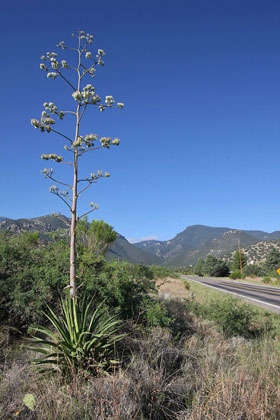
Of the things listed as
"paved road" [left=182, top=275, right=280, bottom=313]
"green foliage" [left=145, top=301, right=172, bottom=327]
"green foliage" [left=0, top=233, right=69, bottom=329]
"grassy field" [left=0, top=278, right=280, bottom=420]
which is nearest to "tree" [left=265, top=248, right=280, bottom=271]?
"paved road" [left=182, top=275, right=280, bottom=313]

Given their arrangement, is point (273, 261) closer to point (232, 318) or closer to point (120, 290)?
point (232, 318)

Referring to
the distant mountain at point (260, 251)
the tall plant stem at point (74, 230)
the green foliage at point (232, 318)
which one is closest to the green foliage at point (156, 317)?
the green foliage at point (232, 318)

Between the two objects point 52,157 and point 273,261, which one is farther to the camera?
point 273,261

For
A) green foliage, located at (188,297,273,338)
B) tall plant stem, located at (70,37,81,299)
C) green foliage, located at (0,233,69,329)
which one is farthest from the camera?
green foliage, located at (188,297,273,338)

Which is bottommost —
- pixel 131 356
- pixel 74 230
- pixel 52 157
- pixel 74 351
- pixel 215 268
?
pixel 215 268

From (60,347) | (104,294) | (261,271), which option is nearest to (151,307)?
(104,294)

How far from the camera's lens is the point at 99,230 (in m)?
26.9

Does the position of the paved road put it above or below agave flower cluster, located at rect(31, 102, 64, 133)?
below

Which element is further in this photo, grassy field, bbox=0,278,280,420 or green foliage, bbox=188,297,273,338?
green foliage, bbox=188,297,273,338

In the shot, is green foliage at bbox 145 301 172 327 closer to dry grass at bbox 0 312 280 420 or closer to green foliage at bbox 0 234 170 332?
green foliage at bbox 0 234 170 332

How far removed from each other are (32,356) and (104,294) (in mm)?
2726

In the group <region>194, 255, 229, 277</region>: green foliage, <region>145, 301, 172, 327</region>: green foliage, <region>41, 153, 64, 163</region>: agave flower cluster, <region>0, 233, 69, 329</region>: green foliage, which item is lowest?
<region>194, 255, 229, 277</region>: green foliage

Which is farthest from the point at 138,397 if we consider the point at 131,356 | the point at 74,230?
the point at 74,230

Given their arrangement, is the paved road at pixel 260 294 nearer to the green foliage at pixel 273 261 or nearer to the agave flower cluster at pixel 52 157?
the agave flower cluster at pixel 52 157
